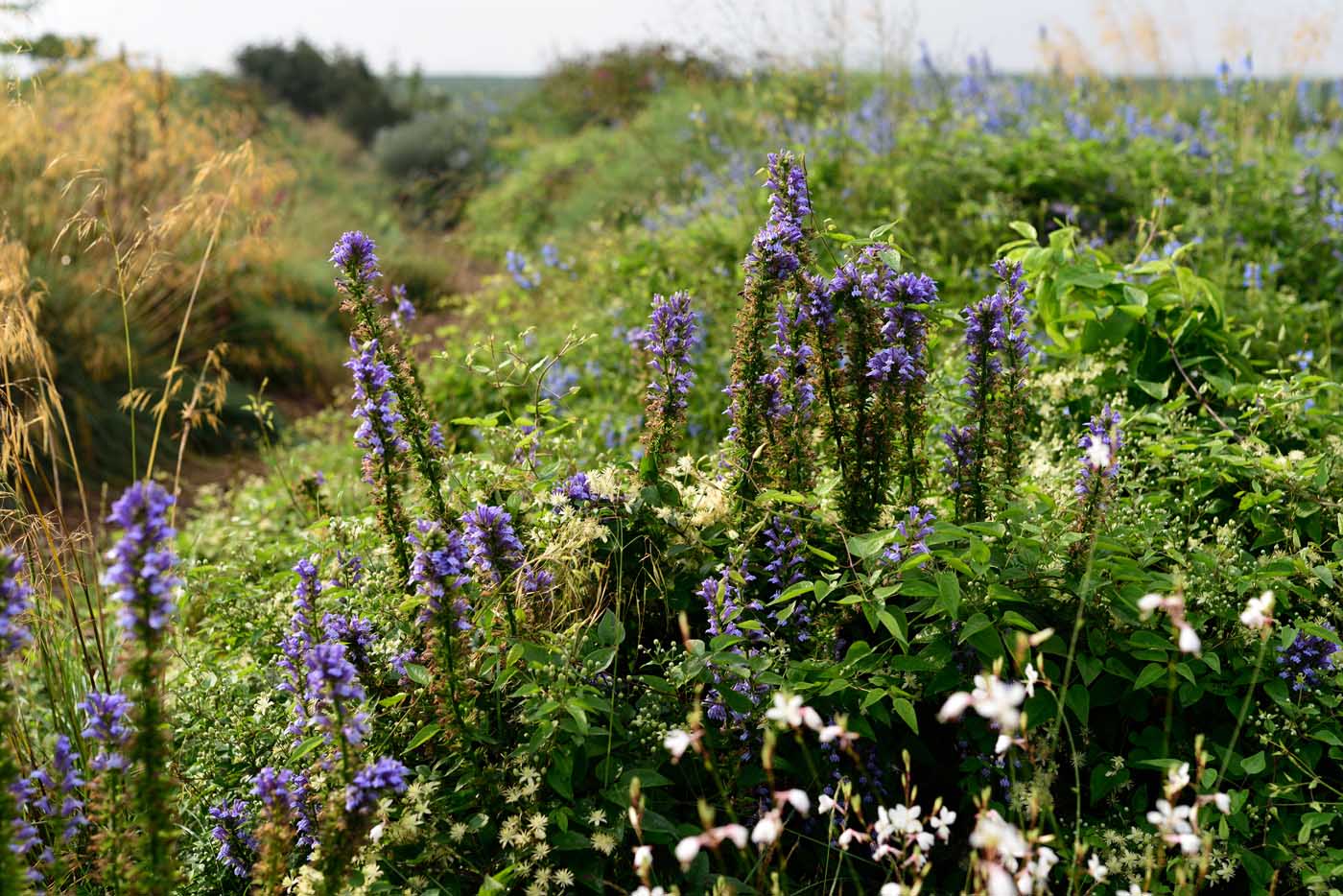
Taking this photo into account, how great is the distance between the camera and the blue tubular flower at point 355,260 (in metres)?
2.24

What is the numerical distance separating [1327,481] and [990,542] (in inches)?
39.6

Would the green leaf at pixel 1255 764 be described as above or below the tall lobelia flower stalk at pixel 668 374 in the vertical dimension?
below

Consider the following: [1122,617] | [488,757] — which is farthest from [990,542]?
[488,757]

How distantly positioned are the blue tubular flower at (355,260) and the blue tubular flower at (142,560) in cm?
75

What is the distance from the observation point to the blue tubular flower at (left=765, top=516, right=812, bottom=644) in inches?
94.9

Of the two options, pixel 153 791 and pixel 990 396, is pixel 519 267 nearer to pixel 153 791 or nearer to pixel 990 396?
pixel 990 396

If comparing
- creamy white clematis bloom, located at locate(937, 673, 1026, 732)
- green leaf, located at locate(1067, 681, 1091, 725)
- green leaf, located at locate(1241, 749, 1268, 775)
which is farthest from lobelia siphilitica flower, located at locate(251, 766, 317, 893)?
green leaf, located at locate(1241, 749, 1268, 775)

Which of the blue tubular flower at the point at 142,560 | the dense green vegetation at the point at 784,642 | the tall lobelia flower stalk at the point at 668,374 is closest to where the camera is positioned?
the blue tubular flower at the point at 142,560

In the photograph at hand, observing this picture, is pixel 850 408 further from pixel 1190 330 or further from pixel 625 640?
pixel 1190 330

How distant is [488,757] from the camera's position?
89.6 inches

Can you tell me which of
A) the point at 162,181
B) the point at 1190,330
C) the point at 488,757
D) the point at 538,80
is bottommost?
the point at 488,757

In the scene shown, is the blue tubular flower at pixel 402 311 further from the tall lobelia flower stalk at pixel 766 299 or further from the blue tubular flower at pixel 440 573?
the blue tubular flower at pixel 440 573

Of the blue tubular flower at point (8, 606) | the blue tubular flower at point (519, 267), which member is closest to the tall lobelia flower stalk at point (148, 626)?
the blue tubular flower at point (8, 606)

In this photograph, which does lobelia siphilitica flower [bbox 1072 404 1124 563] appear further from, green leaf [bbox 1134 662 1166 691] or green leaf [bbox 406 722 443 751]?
green leaf [bbox 406 722 443 751]
